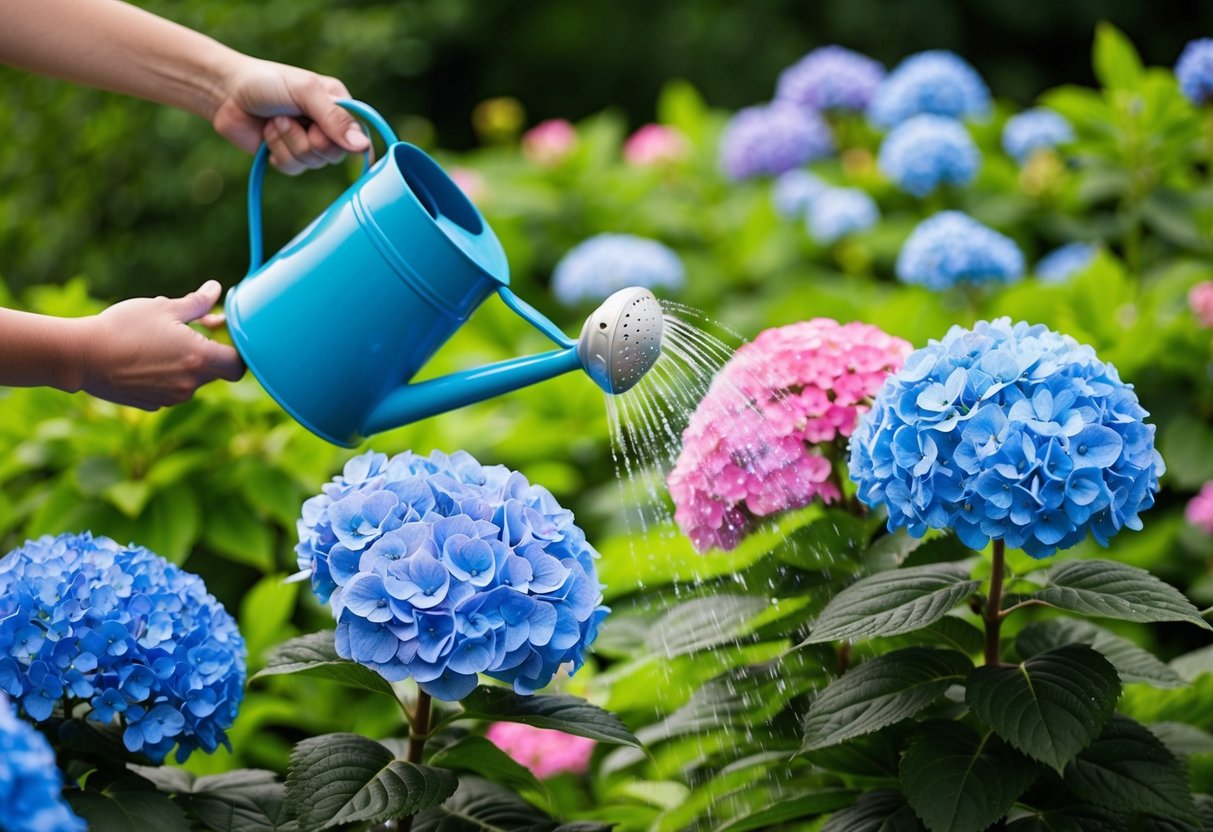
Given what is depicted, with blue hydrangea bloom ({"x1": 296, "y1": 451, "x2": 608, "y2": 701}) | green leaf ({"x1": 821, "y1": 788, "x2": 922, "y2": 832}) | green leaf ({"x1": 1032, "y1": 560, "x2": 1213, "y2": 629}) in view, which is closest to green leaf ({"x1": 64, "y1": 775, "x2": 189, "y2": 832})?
blue hydrangea bloom ({"x1": 296, "y1": 451, "x2": 608, "y2": 701})

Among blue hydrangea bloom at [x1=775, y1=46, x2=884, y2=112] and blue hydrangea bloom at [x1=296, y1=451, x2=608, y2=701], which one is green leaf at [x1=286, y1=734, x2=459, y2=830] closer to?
blue hydrangea bloom at [x1=296, y1=451, x2=608, y2=701]

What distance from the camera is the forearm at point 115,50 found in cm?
166

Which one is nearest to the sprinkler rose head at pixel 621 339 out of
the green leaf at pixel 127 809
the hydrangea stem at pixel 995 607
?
the hydrangea stem at pixel 995 607

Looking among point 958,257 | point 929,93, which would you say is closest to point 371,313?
point 958,257

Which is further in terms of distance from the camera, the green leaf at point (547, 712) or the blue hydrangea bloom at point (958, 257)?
the blue hydrangea bloom at point (958, 257)

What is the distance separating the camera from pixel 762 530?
170 centimetres

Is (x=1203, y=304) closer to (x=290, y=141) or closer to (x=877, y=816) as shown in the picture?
(x=877, y=816)

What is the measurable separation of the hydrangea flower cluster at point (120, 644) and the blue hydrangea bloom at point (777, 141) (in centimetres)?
289

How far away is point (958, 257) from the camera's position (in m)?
2.90

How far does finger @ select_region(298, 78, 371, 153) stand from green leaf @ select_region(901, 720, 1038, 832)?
1.00 meters

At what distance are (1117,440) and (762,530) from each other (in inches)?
18.8

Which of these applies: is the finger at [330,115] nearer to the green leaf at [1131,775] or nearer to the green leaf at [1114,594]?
the green leaf at [1114,594]

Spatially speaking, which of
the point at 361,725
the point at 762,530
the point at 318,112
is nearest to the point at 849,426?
the point at 762,530

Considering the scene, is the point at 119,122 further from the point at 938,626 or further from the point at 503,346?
the point at 938,626
